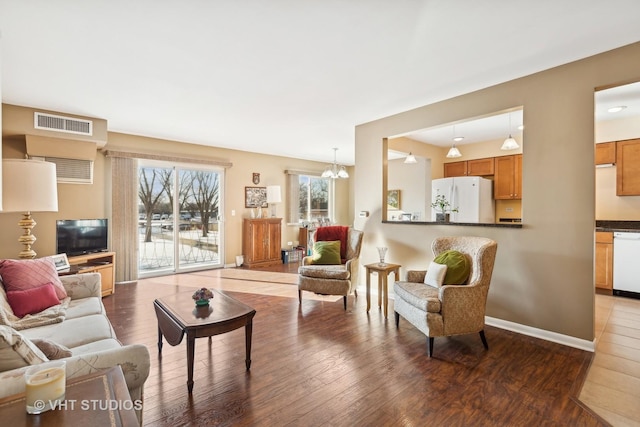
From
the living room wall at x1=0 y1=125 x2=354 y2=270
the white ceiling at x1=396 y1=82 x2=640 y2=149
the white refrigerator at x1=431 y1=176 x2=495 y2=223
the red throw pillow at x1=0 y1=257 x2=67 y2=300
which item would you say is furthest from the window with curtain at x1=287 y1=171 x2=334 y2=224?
the red throw pillow at x1=0 y1=257 x2=67 y2=300

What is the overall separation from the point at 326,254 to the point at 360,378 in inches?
80.1

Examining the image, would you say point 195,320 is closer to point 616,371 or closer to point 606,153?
point 616,371

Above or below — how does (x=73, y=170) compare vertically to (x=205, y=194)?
above

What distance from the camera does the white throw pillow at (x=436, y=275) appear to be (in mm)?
2883

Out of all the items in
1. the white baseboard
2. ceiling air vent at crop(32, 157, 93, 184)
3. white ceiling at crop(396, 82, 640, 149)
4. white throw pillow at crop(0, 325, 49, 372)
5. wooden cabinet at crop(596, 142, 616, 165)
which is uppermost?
white ceiling at crop(396, 82, 640, 149)

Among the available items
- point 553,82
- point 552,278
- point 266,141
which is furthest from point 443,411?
point 266,141

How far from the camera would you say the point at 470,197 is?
5.46 m

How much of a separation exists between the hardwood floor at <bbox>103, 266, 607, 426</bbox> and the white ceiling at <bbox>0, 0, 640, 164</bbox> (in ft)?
8.43

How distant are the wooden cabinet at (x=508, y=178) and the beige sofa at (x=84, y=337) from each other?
6148mm

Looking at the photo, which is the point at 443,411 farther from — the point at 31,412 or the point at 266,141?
the point at 266,141

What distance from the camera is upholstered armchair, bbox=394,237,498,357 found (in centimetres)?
257

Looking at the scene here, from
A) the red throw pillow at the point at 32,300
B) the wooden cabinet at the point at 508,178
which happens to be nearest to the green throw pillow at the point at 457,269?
the red throw pillow at the point at 32,300

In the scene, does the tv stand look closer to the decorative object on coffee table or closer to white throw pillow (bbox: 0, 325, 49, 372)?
the decorative object on coffee table

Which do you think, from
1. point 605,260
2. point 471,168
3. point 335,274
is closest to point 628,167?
point 605,260
